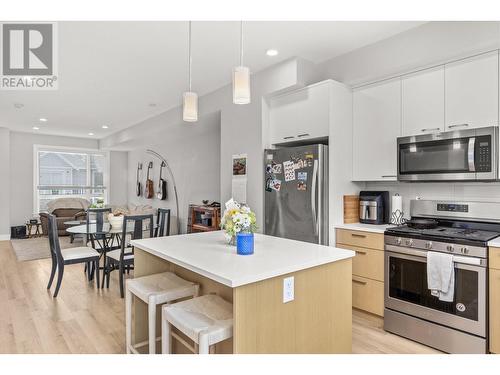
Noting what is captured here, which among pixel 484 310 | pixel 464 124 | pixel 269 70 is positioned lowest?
pixel 484 310

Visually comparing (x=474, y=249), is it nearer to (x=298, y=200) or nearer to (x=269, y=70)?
(x=298, y=200)

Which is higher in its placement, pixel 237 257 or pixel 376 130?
pixel 376 130

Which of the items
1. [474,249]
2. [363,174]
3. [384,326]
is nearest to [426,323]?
[384,326]

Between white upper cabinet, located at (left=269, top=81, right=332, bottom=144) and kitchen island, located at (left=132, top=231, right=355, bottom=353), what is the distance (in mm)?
1486

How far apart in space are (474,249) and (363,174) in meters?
1.27

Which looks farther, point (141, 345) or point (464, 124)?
point (464, 124)

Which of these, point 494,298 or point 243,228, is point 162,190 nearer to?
point 243,228

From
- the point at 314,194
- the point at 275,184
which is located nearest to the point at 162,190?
the point at 275,184

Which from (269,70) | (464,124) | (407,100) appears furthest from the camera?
(269,70)

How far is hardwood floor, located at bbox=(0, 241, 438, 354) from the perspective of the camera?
2.52 m

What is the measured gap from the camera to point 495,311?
222 cm

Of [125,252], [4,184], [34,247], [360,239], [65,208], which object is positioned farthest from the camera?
[65,208]

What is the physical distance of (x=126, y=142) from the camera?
785cm

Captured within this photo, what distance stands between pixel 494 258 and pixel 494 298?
0.27m
